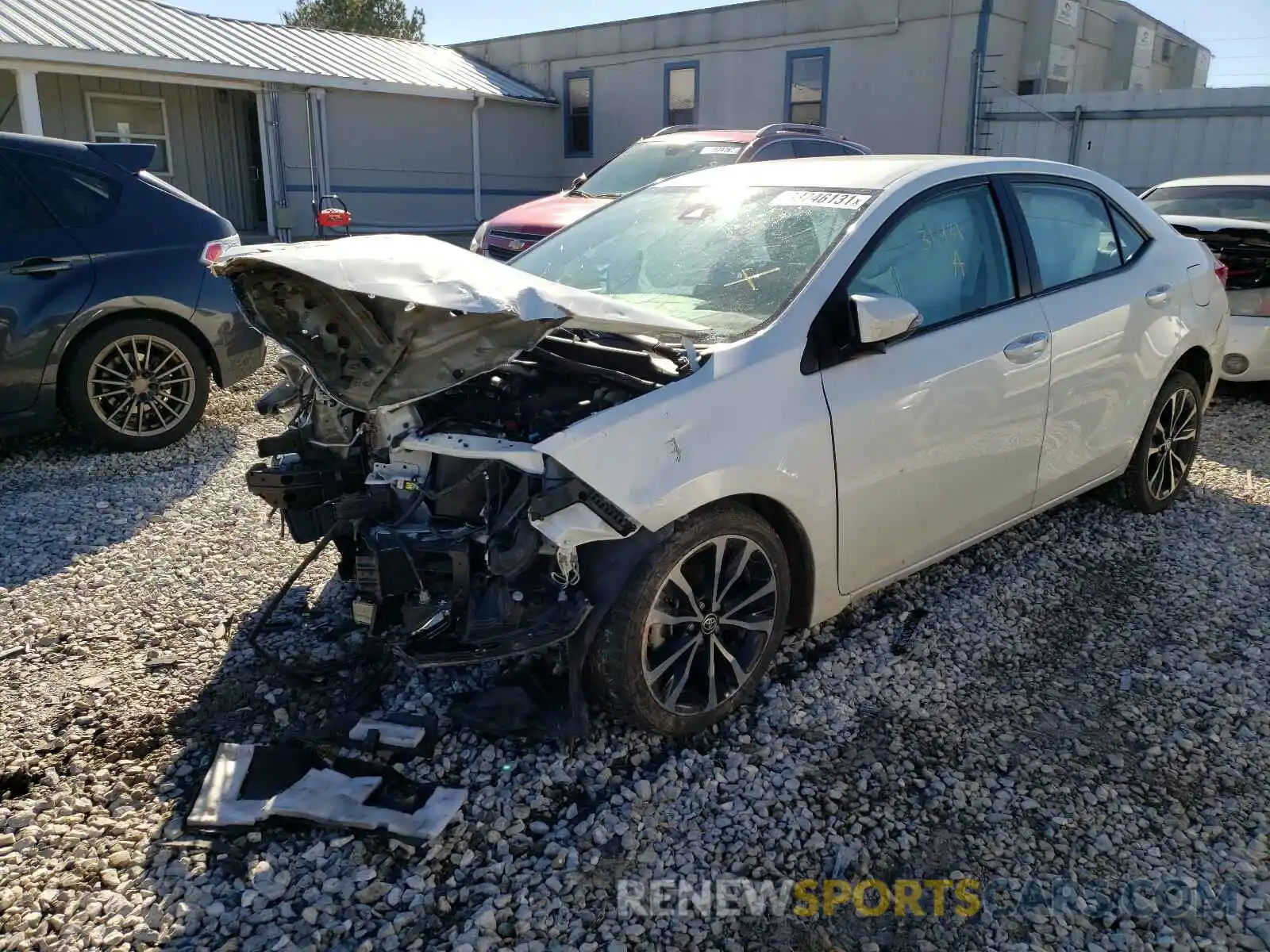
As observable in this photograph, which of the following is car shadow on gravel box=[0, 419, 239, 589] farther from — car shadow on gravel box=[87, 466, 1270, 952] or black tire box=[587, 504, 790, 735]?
black tire box=[587, 504, 790, 735]

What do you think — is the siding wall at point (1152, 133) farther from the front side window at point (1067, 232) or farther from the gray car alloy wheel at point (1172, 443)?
the front side window at point (1067, 232)

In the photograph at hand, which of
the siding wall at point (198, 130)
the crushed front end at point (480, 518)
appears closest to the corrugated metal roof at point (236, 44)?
the siding wall at point (198, 130)

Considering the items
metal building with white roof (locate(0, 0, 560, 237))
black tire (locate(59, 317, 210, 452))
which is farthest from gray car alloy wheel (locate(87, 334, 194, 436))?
metal building with white roof (locate(0, 0, 560, 237))

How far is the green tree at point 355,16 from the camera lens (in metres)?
43.3

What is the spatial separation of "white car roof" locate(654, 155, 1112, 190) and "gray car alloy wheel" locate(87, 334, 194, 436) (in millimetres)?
3504

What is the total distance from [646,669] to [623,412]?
0.82 meters

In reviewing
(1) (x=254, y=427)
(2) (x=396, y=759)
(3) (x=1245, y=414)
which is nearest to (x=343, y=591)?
(2) (x=396, y=759)

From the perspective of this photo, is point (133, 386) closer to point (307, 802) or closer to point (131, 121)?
point (307, 802)

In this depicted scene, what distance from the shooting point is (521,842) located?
2.79m

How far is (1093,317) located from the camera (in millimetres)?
4305

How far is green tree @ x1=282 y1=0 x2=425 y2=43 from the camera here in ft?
142

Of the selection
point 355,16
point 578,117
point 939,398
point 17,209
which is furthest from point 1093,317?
point 355,16

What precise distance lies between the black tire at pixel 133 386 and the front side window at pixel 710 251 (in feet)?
9.41

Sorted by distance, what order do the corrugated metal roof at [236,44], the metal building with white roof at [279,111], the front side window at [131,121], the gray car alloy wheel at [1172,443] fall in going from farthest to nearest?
the front side window at [131,121] → the metal building with white roof at [279,111] → the corrugated metal roof at [236,44] → the gray car alloy wheel at [1172,443]
